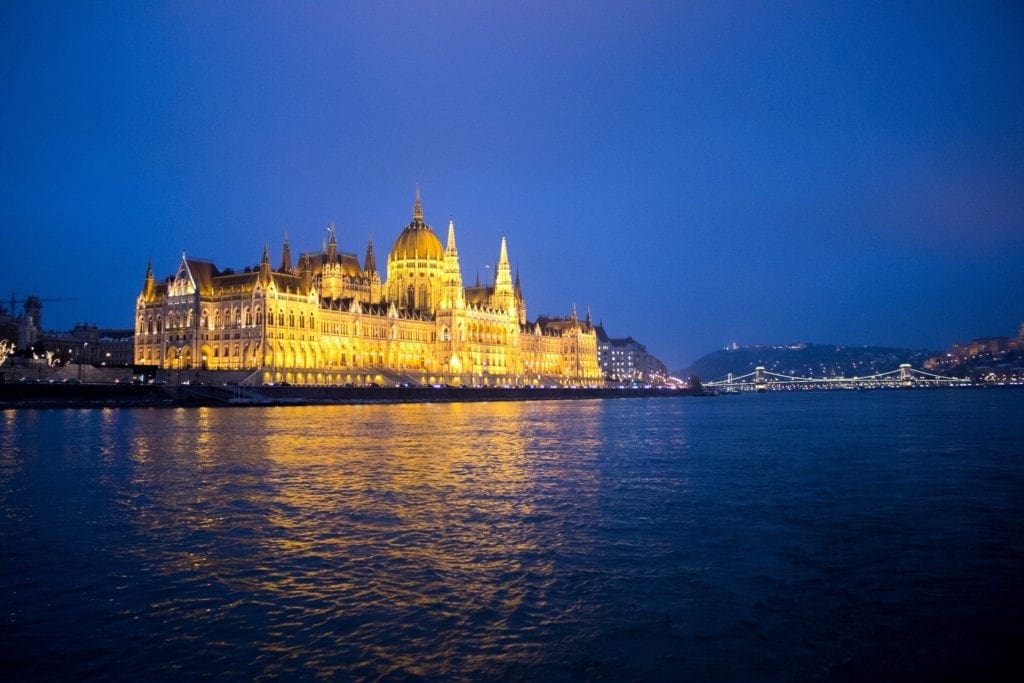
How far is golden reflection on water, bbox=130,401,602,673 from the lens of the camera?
11852mm

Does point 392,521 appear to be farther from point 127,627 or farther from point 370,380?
point 370,380

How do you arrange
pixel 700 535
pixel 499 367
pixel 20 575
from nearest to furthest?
1. pixel 20 575
2. pixel 700 535
3. pixel 499 367

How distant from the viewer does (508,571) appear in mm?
12812

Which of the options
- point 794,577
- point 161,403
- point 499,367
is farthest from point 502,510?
point 499,367

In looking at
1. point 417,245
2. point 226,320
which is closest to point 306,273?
point 226,320

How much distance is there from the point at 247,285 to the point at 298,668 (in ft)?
328

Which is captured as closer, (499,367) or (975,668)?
(975,668)

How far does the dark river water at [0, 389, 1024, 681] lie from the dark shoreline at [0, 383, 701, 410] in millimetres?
53871

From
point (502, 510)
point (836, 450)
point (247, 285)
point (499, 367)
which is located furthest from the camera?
point (499, 367)

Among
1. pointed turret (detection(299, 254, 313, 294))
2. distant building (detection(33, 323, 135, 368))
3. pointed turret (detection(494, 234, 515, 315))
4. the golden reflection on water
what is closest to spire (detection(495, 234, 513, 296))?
pointed turret (detection(494, 234, 515, 315))

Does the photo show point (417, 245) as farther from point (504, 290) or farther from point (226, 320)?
point (226, 320)

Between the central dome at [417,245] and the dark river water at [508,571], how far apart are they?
116945 mm

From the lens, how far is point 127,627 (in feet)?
33.2

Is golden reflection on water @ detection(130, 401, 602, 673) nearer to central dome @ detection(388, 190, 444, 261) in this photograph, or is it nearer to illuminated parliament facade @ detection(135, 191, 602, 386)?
illuminated parliament facade @ detection(135, 191, 602, 386)
